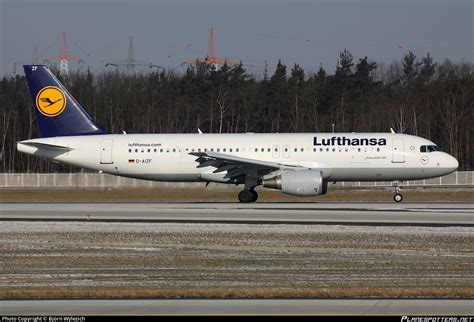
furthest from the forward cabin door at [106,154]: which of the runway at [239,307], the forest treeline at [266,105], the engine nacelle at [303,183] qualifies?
the forest treeline at [266,105]

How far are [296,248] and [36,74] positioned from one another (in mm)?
23793

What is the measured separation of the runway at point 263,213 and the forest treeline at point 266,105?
39370 mm

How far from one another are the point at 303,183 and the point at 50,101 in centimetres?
1335

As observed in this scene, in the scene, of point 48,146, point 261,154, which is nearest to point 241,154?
point 261,154

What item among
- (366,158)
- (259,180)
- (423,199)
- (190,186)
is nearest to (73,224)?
(259,180)

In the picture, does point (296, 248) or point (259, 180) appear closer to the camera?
point (296, 248)

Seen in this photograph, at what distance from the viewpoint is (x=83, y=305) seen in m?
12.9

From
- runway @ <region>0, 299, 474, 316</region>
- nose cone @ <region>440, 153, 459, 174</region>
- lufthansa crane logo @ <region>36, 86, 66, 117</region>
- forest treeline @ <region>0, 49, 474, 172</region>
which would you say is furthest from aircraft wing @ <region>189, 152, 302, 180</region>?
forest treeline @ <region>0, 49, 474, 172</region>

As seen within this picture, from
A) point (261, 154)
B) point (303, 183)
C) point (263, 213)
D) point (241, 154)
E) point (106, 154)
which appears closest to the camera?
point (263, 213)

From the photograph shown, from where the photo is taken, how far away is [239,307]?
1266 cm

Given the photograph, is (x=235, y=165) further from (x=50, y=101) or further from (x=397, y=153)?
(x=50, y=101)

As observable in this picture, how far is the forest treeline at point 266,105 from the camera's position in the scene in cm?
7725

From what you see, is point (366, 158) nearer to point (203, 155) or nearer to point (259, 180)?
point (259, 180)

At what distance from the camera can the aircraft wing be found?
36.8 metres
